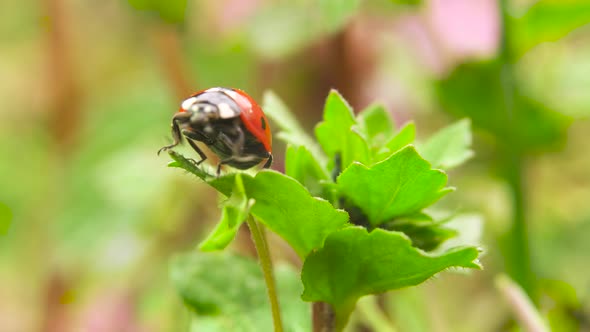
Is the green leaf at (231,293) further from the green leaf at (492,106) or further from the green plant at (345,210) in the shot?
the green leaf at (492,106)

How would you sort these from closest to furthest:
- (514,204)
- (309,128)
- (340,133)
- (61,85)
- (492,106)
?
(340,133) < (514,204) < (492,106) < (309,128) < (61,85)

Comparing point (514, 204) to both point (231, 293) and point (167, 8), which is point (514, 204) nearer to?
point (231, 293)

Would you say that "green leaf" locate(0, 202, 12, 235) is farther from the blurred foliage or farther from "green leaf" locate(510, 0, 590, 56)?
"green leaf" locate(510, 0, 590, 56)

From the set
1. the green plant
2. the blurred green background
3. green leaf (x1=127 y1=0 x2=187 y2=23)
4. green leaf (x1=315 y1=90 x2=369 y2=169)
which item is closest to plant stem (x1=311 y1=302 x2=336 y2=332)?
the green plant

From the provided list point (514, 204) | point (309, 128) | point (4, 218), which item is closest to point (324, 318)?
point (514, 204)

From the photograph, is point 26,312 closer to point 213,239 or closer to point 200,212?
point 200,212

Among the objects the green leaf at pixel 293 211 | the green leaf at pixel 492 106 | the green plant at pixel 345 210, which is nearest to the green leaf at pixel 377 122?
the green plant at pixel 345 210
